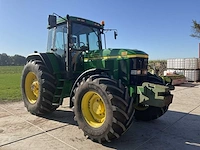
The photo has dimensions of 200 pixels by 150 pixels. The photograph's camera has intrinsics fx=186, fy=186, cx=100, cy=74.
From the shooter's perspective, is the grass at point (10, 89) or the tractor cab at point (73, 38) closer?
the tractor cab at point (73, 38)

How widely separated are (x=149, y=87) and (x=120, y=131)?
1.04 m

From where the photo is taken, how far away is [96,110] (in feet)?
11.8

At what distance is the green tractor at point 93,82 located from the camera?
3.20 m

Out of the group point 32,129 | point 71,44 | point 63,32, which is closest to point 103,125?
point 32,129

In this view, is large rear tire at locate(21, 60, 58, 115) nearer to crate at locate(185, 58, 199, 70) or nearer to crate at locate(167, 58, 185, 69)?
crate at locate(185, 58, 199, 70)

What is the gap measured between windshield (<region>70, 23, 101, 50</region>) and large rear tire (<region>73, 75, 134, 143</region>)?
1506 mm

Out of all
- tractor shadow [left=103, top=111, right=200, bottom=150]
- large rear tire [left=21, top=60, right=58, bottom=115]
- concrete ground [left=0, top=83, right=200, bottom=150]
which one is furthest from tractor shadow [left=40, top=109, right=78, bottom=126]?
tractor shadow [left=103, top=111, right=200, bottom=150]

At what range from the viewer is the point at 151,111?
15.0 ft

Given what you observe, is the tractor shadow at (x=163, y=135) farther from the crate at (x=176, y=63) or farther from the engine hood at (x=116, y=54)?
the crate at (x=176, y=63)

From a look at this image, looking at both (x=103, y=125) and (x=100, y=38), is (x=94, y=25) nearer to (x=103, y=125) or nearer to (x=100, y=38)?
(x=100, y=38)

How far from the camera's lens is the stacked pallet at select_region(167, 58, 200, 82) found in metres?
15.4

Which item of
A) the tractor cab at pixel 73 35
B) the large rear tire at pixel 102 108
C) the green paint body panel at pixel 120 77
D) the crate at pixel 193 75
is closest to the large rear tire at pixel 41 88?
the green paint body panel at pixel 120 77

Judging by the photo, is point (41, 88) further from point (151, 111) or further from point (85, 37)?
point (151, 111)

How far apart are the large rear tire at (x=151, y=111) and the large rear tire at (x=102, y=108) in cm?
151
